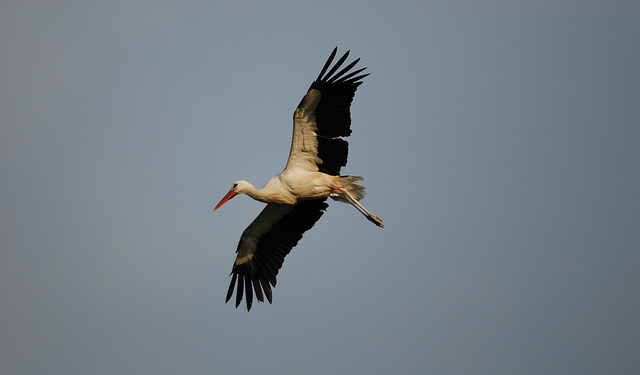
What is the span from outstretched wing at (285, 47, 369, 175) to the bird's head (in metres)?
0.89

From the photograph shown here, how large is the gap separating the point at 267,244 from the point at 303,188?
5.60 feet

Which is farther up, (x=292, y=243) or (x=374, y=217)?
(x=374, y=217)

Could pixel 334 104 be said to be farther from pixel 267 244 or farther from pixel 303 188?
pixel 267 244

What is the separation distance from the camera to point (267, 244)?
11.7 meters

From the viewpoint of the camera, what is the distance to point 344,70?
10070 mm

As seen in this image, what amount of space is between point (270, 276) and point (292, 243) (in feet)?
2.30

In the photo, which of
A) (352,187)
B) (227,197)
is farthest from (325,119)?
(227,197)

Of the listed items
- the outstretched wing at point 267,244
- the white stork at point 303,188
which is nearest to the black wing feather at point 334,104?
the white stork at point 303,188

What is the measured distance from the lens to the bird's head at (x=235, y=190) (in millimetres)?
10914

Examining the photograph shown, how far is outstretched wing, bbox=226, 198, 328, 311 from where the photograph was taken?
449 inches

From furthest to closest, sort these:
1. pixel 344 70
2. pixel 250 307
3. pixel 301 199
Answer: pixel 250 307, pixel 301 199, pixel 344 70

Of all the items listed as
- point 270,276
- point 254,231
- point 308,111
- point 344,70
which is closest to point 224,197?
point 254,231

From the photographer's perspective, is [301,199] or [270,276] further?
[270,276]

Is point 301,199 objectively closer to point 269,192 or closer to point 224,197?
point 269,192
